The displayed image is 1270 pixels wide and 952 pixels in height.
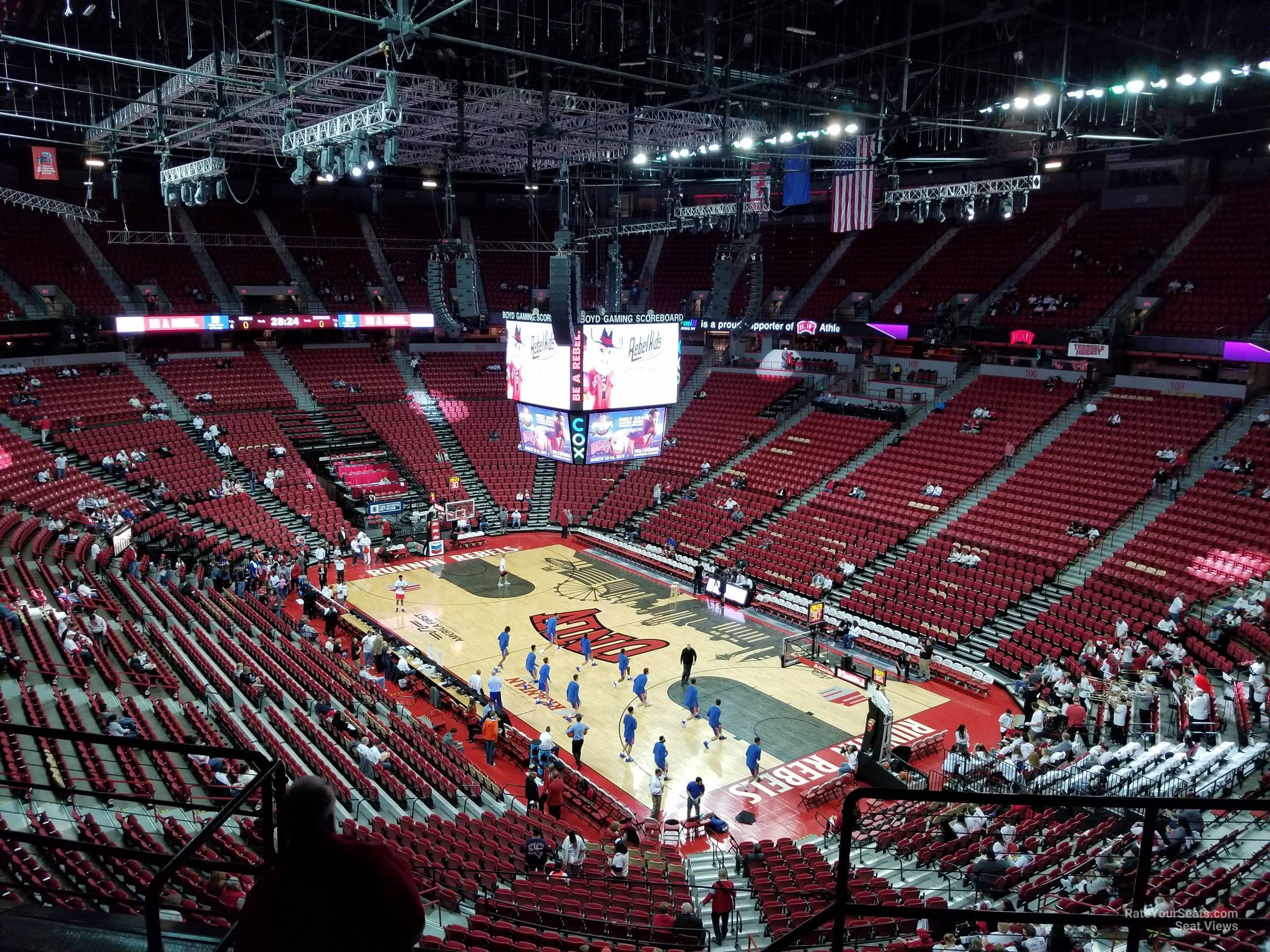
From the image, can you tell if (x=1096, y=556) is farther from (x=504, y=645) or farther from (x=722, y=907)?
(x=722, y=907)

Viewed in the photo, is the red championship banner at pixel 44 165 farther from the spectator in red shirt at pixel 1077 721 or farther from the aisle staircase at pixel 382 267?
the spectator in red shirt at pixel 1077 721

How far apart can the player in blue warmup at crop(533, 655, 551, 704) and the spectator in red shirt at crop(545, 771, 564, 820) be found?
4.20 m

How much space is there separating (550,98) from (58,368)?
22.3 metres

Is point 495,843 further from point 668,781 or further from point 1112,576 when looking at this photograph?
point 1112,576

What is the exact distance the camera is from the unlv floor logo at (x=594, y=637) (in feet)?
70.2

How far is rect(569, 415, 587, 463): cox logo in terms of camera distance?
68.0ft

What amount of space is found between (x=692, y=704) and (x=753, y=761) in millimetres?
2696

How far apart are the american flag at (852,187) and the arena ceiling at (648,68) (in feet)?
3.45

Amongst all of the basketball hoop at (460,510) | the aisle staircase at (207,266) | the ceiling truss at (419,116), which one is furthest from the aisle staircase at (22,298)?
the basketball hoop at (460,510)

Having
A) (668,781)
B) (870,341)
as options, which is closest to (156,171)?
(870,341)

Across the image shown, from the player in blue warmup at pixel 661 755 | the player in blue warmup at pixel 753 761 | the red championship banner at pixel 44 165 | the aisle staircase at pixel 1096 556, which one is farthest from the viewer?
the red championship banner at pixel 44 165

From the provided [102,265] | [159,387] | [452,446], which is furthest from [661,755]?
[102,265]

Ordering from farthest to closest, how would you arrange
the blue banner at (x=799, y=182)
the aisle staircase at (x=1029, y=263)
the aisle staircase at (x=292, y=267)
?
the aisle staircase at (x=292, y=267), the aisle staircase at (x=1029, y=263), the blue banner at (x=799, y=182)

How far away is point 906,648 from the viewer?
2109 cm
